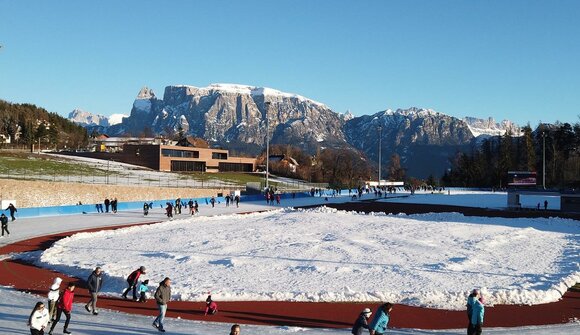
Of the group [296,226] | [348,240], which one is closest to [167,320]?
[348,240]

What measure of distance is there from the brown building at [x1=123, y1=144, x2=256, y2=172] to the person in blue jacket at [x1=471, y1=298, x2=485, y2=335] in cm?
10109

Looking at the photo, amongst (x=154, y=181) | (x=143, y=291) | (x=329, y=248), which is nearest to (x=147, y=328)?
(x=143, y=291)

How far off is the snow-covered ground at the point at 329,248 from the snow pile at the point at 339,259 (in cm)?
7

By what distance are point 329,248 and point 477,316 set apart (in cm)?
1438

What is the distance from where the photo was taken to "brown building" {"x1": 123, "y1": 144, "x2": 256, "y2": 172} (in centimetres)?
10988

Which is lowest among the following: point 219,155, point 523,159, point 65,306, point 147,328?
point 147,328

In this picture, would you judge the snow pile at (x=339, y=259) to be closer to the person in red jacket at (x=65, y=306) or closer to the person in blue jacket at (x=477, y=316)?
the person in blue jacket at (x=477, y=316)

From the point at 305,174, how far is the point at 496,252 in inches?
4313

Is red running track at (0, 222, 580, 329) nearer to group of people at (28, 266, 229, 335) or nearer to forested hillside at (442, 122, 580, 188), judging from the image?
group of people at (28, 266, 229, 335)

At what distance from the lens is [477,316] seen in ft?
41.8

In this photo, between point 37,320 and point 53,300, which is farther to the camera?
point 53,300

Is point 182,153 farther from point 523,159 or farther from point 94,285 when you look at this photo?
point 94,285

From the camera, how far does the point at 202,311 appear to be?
16.1m

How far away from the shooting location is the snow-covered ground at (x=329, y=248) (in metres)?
14.6
